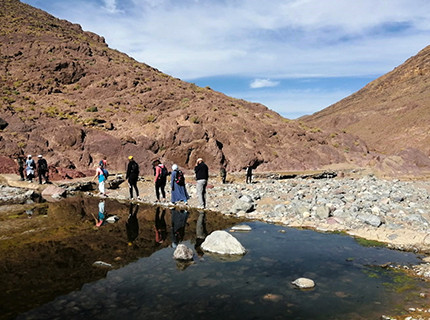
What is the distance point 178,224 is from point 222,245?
371 centimetres

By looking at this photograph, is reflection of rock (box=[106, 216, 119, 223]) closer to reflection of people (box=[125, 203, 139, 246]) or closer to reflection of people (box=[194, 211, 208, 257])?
reflection of people (box=[125, 203, 139, 246])

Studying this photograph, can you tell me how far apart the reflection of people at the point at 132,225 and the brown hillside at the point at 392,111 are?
62.1 metres

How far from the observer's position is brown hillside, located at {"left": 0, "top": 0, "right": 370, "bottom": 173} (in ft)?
114

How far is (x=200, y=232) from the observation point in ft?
37.1

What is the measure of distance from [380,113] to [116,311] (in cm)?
10885

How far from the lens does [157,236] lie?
10.8 m

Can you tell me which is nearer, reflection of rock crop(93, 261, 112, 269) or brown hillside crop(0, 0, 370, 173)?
reflection of rock crop(93, 261, 112, 269)

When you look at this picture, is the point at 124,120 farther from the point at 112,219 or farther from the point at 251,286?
the point at 251,286

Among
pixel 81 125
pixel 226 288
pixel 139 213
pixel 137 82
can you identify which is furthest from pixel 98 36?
pixel 226 288

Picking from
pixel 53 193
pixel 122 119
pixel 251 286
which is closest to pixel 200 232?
pixel 251 286

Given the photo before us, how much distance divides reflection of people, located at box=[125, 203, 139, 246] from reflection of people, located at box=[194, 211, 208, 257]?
6.48ft

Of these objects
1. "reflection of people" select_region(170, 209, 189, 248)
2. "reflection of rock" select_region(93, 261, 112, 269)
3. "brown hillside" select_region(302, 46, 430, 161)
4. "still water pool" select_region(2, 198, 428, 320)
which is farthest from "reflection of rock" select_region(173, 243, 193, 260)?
"brown hillside" select_region(302, 46, 430, 161)

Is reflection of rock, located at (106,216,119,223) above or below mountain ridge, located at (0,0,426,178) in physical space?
below

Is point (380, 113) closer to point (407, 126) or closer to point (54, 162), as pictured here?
point (407, 126)
